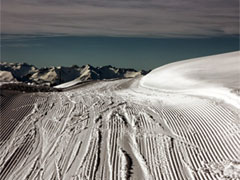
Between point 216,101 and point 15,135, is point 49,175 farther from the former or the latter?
point 216,101

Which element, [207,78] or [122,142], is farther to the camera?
[207,78]

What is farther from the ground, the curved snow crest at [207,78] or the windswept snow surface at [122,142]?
the curved snow crest at [207,78]

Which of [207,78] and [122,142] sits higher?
[207,78]

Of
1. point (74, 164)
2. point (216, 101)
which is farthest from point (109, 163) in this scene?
point (216, 101)

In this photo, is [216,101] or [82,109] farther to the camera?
[82,109]

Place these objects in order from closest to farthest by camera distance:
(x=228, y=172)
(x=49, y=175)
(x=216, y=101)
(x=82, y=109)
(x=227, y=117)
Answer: (x=228, y=172) → (x=49, y=175) → (x=227, y=117) → (x=216, y=101) → (x=82, y=109)

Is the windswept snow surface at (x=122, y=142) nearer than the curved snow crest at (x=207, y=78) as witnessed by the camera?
Yes

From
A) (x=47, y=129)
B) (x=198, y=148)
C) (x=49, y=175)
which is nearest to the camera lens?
(x=49, y=175)

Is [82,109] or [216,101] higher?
[216,101]
